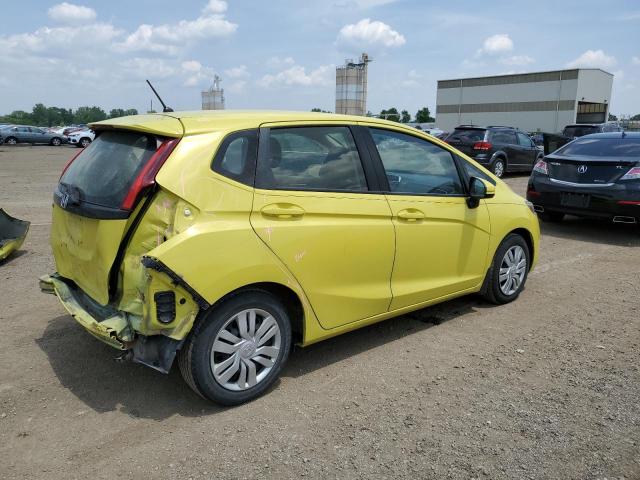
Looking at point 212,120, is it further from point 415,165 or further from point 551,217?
point 551,217

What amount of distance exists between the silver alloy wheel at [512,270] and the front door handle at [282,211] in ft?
8.14

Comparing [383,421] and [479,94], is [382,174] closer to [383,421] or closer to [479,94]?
[383,421]

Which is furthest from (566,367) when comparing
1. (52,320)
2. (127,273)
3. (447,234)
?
(52,320)

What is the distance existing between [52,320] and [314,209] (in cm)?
266

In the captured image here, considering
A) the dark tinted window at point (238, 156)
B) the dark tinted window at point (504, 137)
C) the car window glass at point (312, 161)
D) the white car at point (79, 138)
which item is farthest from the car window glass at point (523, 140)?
the white car at point (79, 138)

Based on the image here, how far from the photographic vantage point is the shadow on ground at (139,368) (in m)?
3.31

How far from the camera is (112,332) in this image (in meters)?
2.98

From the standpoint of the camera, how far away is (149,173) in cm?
300

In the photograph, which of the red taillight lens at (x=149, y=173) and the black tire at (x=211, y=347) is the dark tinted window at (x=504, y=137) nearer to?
the black tire at (x=211, y=347)

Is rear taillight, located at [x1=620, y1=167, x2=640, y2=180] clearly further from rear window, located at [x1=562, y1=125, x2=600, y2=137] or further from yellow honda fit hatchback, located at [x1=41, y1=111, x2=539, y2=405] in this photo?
rear window, located at [x1=562, y1=125, x2=600, y2=137]

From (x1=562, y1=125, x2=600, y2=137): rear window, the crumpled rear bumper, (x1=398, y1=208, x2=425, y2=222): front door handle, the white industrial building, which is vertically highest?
the white industrial building

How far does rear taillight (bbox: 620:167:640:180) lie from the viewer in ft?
25.1

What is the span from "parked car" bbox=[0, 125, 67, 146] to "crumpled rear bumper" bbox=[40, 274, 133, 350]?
121ft

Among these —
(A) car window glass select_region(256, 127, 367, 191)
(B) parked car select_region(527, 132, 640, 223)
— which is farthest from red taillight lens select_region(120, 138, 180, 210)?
(B) parked car select_region(527, 132, 640, 223)
